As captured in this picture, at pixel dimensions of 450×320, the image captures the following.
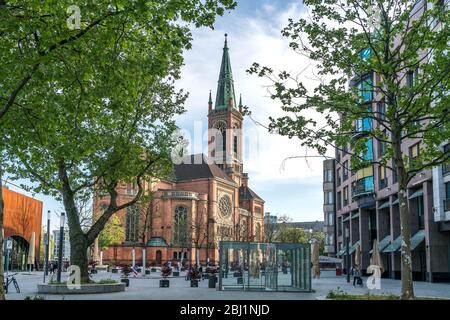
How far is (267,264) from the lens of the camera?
2875cm

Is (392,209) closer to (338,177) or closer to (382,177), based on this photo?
(382,177)

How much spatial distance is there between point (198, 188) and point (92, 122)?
259 feet

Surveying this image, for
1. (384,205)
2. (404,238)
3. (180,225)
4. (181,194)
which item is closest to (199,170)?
(181,194)

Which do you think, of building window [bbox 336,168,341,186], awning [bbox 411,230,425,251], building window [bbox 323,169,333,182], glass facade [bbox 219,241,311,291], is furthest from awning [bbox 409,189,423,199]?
building window [bbox 323,169,333,182]

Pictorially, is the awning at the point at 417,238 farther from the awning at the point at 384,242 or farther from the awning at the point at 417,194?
the awning at the point at 384,242

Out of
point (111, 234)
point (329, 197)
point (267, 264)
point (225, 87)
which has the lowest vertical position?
point (267, 264)

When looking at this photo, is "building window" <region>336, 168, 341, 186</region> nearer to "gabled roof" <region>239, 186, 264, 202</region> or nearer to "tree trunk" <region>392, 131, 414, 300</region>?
"tree trunk" <region>392, 131, 414, 300</region>

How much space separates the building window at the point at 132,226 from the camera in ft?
302

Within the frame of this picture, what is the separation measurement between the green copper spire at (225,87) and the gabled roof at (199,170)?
1608 cm

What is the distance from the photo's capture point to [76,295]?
22.5 meters

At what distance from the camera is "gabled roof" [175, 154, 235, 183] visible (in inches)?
4262

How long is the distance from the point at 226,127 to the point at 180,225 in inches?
1547

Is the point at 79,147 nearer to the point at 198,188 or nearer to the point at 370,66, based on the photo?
the point at 370,66
